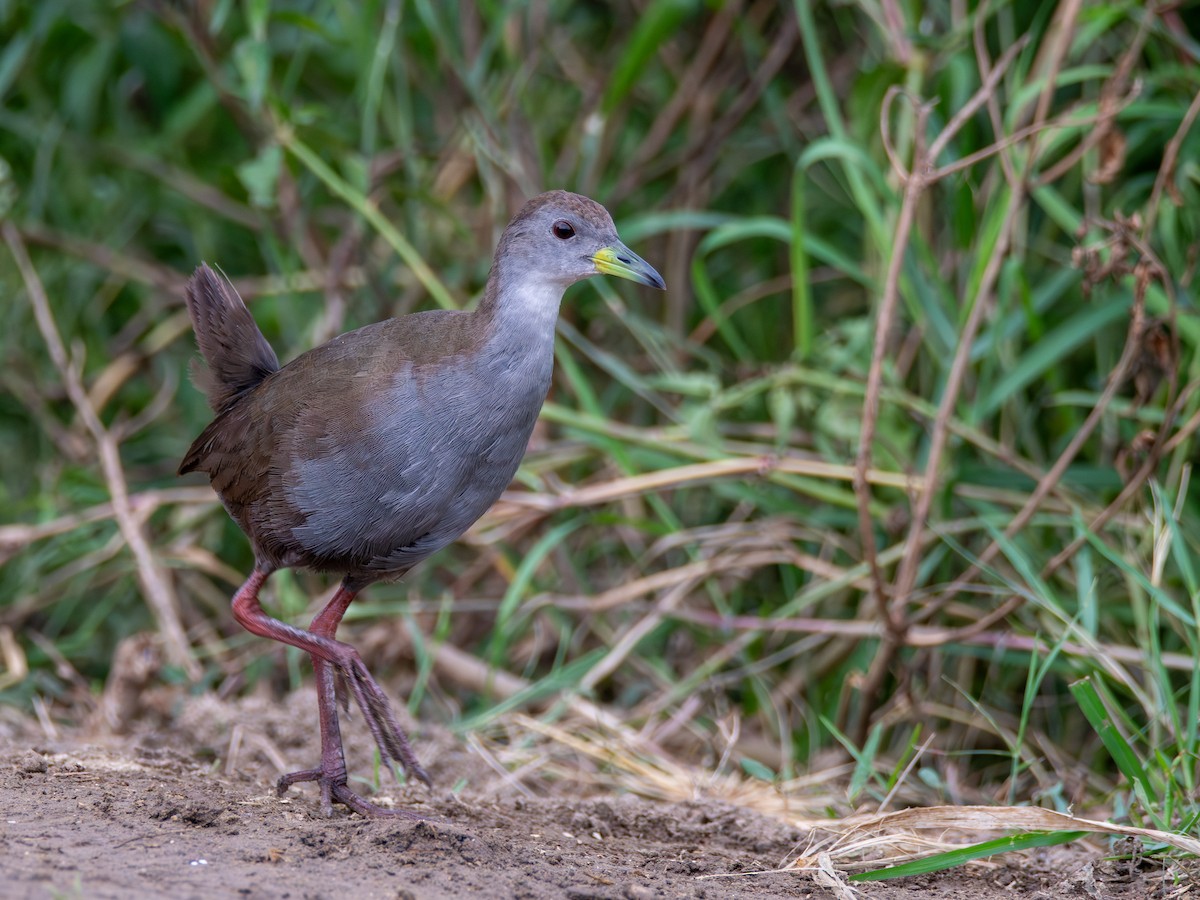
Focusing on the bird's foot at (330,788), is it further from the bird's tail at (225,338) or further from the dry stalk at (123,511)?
the dry stalk at (123,511)

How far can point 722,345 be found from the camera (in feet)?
17.6

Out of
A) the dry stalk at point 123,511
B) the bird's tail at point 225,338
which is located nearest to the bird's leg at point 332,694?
the bird's tail at point 225,338

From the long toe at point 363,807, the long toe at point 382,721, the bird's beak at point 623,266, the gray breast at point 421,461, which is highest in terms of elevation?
the bird's beak at point 623,266

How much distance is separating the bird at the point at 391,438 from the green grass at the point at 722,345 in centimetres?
87

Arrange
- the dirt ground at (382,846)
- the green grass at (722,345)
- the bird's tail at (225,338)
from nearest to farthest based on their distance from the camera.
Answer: the dirt ground at (382,846)
the bird's tail at (225,338)
the green grass at (722,345)

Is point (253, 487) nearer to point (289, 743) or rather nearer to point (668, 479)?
point (289, 743)

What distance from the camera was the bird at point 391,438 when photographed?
2842 millimetres

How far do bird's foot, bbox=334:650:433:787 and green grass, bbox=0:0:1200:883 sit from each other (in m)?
0.81

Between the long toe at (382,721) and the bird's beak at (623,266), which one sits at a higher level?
the bird's beak at (623,266)

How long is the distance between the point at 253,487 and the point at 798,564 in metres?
1.82

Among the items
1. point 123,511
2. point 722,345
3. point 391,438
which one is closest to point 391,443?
point 391,438

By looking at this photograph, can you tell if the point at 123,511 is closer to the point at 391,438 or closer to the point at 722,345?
the point at 391,438

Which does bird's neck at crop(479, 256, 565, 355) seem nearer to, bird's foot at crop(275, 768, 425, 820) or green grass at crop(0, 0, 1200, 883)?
green grass at crop(0, 0, 1200, 883)

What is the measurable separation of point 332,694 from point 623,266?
119 cm
